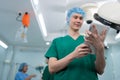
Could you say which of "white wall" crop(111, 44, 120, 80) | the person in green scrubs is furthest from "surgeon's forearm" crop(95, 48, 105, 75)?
"white wall" crop(111, 44, 120, 80)

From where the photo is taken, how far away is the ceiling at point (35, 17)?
3010 millimetres

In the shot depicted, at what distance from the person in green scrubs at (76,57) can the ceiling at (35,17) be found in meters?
1.54

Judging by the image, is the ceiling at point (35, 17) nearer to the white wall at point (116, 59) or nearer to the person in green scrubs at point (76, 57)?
the white wall at point (116, 59)

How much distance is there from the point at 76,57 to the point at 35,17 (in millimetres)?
2664

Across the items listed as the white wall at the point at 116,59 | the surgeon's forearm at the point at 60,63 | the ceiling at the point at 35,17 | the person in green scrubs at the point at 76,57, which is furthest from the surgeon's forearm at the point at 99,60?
the white wall at the point at 116,59

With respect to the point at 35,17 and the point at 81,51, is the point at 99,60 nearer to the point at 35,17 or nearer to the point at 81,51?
the point at 81,51

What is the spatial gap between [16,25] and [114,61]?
2.80 meters

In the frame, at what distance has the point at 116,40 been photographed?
469cm

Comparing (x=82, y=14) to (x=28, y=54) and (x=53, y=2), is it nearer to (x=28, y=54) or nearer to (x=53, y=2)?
(x=53, y=2)

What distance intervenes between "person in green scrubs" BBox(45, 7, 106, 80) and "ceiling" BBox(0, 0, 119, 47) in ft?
5.05

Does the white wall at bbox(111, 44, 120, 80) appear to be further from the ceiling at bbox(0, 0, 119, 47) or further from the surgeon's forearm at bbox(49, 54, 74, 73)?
the surgeon's forearm at bbox(49, 54, 74, 73)

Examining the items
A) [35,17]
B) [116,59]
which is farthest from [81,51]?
[116,59]

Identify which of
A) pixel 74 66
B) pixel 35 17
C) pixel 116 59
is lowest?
pixel 74 66

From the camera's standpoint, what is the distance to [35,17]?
3.43m
